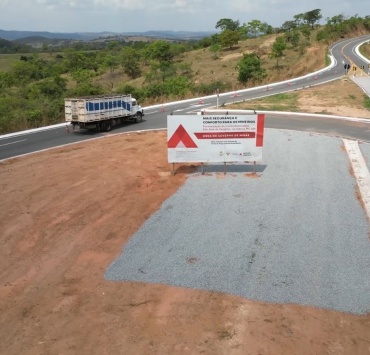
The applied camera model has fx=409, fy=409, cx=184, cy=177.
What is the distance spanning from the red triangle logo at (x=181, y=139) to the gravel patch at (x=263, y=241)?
1.21 m

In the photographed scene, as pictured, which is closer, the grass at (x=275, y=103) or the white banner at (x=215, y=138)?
the white banner at (x=215, y=138)

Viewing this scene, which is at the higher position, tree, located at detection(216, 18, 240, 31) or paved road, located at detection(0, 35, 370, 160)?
tree, located at detection(216, 18, 240, 31)

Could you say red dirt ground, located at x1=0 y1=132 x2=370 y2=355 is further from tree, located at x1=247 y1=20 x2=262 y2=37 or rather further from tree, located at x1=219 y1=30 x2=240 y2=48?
tree, located at x1=247 y1=20 x2=262 y2=37

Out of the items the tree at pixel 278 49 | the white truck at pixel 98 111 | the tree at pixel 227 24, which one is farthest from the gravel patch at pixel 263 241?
the tree at pixel 227 24

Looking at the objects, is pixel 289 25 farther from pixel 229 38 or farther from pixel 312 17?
pixel 229 38

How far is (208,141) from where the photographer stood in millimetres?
14148

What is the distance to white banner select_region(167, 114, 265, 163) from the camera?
45.4 ft

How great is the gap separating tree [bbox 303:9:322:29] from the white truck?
10502cm

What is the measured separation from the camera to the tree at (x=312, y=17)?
116 m

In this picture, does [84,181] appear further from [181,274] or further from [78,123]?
[78,123]

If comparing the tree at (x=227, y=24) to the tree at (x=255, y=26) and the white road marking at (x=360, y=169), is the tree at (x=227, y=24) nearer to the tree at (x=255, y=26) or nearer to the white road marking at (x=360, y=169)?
the tree at (x=255, y=26)

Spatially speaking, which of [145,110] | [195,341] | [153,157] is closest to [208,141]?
[153,157]

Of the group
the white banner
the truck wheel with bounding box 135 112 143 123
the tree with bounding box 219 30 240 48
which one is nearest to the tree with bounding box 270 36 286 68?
the tree with bounding box 219 30 240 48

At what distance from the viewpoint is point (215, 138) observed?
14133 millimetres
